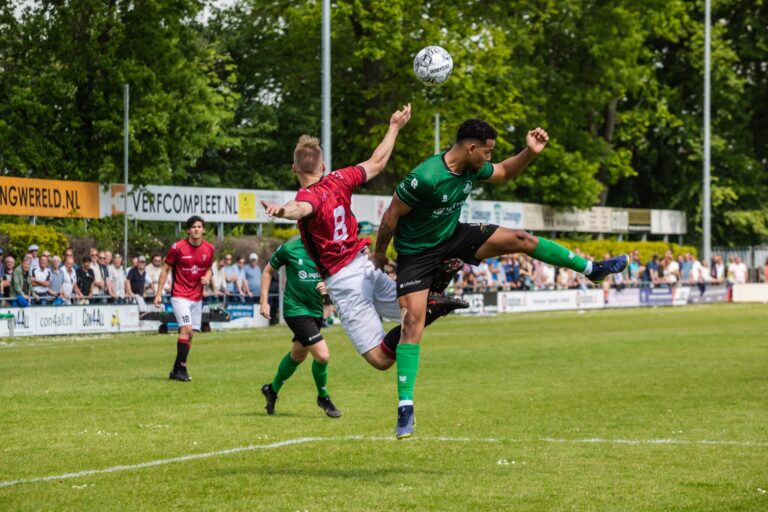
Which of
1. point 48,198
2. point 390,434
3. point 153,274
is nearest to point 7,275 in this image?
point 48,198

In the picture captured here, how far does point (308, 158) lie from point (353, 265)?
984 millimetres

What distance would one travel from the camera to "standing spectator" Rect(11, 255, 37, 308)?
2497cm

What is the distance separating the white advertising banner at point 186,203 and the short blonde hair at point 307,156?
18621 millimetres

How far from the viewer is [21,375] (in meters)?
17.7

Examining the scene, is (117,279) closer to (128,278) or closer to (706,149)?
(128,278)

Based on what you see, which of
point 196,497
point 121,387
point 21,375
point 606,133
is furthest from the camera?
point 606,133

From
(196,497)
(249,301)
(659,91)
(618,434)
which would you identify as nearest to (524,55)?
(659,91)

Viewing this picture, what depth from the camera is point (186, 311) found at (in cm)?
1738

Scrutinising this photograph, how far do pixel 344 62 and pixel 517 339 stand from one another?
72.8 ft

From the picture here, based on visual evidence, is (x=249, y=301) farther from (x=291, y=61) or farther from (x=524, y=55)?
(x=524, y=55)

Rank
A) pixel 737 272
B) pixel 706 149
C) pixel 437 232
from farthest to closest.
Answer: pixel 706 149, pixel 737 272, pixel 437 232

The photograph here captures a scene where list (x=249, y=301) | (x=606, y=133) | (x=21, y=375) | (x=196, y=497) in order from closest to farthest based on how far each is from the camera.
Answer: (x=196, y=497) < (x=21, y=375) < (x=249, y=301) < (x=606, y=133)

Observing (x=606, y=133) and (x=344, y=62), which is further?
(x=606, y=133)

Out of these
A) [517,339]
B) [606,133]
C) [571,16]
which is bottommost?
[517,339]
